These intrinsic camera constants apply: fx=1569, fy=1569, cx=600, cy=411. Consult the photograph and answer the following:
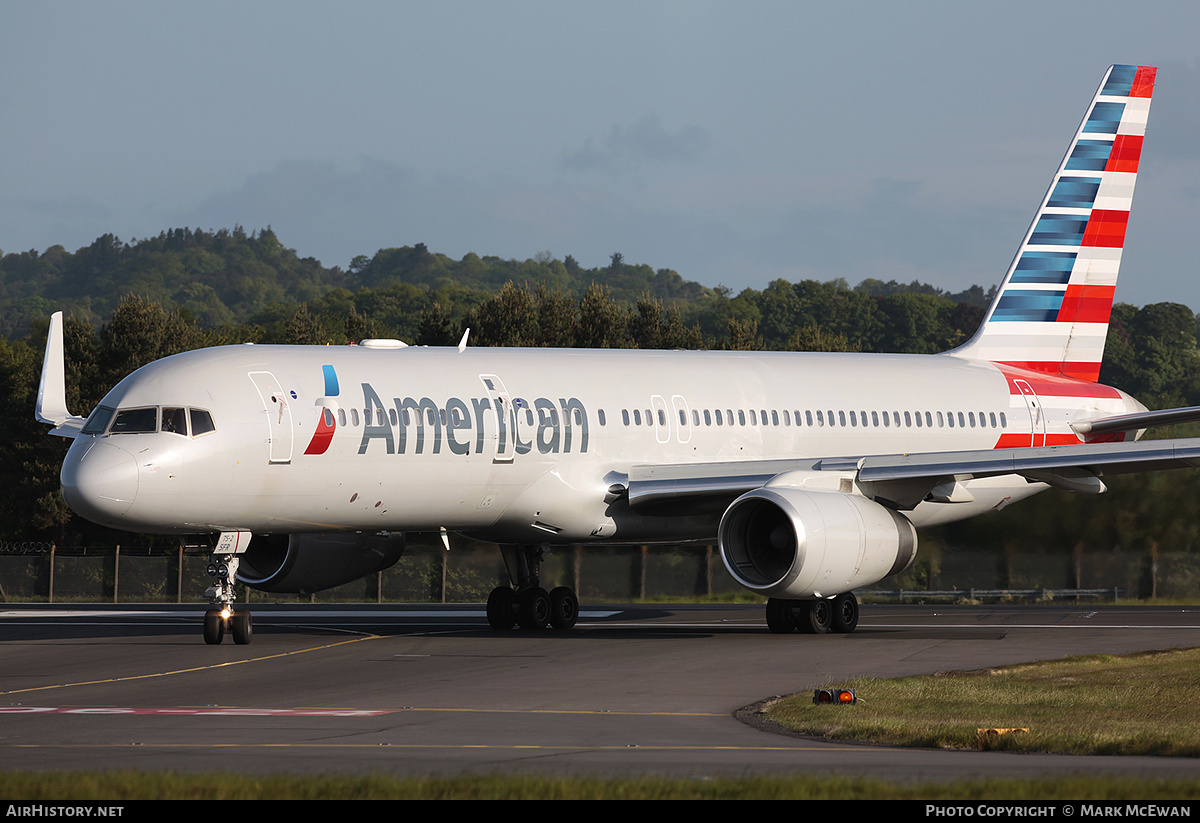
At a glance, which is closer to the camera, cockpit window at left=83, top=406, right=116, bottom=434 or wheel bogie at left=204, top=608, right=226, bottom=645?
cockpit window at left=83, top=406, right=116, bottom=434

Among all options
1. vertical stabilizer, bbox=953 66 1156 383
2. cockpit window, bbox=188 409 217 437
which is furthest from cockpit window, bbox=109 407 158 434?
vertical stabilizer, bbox=953 66 1156 383

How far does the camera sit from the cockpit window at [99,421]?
838 inches

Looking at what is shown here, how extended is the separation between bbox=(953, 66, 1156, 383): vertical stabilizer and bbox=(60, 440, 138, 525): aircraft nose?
726 inches

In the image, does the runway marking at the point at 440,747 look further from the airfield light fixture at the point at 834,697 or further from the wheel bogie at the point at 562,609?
the wheel bogie at the point at 562,609

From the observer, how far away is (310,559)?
83.1 feet

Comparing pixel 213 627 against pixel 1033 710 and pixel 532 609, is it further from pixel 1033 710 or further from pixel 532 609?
pixel 1033 710

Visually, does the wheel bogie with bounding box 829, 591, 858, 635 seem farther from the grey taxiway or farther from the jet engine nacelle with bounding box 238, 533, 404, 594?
the jet engine nacelle with bounding box 238, 533, 404, 594

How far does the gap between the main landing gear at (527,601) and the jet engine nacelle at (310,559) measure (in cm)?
195

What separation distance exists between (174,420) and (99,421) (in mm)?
1063

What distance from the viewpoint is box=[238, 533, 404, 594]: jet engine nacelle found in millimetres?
25266

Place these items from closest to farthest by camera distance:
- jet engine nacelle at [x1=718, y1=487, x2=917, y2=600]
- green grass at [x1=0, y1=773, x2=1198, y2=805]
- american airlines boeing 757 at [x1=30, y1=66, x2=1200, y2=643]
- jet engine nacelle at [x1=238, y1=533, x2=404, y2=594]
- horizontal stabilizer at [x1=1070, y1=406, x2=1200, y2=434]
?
green grass at [x1=0, y1=773, x2=1198, y2=805] < american airlines boeing 757 at [x1=30, y1=66, x2=1200, y2=643] < jet engine nacelle at [x1=718, y1=487, x2=917, y2=600] < jet engine nacelle at [x1=238, y1=533, x2=404, y2=594] < horizontal stabilizer at [x1=1070, y1=406, x2=1200, y2=434]

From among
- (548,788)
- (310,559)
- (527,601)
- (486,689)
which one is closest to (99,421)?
(310,559)

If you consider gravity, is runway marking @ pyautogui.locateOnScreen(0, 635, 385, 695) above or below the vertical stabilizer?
below

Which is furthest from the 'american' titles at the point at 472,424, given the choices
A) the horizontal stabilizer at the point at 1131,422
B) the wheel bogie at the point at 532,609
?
the horizontal stabilizer at the point at 1131,422
